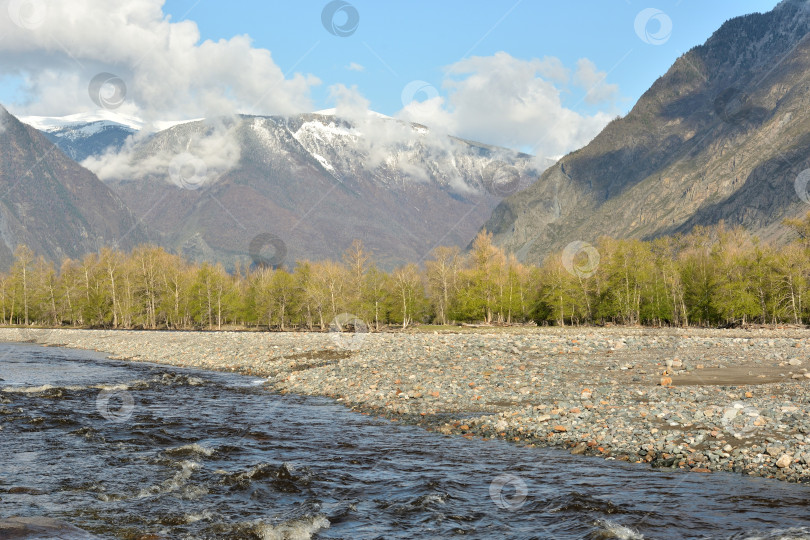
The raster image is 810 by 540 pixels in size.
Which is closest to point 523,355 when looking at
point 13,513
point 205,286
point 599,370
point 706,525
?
point 599,370

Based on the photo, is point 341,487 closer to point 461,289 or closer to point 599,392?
point 599,392

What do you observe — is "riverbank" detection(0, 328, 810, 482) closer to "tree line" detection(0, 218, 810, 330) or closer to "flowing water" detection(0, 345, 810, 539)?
"flowing water" detection(0, 345, 810, 539)

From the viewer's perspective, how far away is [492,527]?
11250 millimetres

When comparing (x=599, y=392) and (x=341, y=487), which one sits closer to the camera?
(x=341, y=487)

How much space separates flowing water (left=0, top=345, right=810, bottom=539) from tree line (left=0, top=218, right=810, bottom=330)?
80.1 meters

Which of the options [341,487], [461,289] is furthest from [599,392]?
[461,289]

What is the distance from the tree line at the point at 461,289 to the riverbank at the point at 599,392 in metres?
52.8

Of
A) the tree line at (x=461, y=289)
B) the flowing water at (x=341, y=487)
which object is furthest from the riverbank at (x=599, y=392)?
the tree line at (x=461, y=289)

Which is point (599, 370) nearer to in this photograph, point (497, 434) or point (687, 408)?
point (687, 408)

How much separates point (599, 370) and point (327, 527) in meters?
21.7

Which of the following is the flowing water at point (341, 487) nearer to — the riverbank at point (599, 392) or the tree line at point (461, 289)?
the riverbank at point (599, 392)

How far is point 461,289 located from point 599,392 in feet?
262

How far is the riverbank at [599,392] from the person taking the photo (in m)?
15.6

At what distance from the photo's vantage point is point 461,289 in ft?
337
